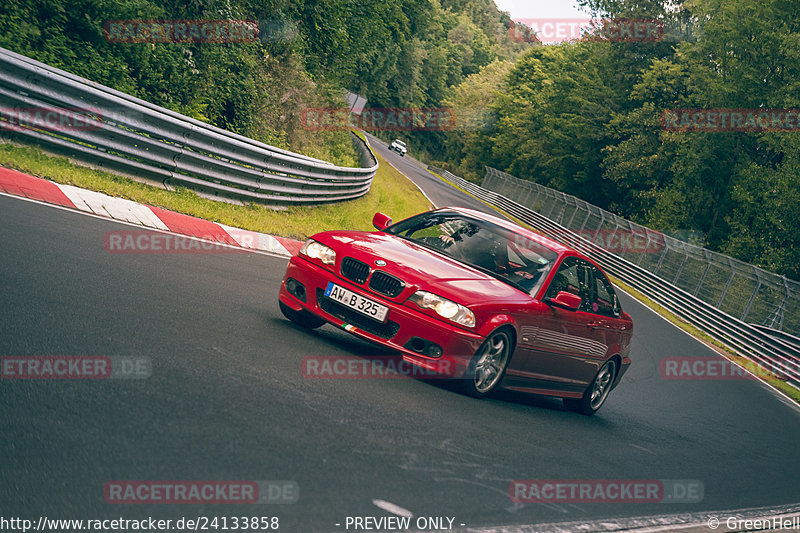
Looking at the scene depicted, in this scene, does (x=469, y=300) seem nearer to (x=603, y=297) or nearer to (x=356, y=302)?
(x=356, y=302)

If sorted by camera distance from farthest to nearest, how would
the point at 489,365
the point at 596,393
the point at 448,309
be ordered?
the point at 596,393 → the point at 489,365 → the point at 448,309

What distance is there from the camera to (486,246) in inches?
315

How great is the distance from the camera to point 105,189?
1134cm

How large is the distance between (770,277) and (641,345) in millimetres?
8739

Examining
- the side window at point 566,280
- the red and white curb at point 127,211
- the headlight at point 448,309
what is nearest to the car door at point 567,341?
the side window at point 566,280

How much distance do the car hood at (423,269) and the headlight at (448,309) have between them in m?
0.04

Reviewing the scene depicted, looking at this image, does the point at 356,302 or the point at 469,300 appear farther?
the point at 356,302

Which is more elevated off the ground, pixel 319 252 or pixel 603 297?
pixel 603 297

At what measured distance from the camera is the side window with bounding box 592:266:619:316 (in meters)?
8.85

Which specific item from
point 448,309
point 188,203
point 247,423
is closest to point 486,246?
point 448,309

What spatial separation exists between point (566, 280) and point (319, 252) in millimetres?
2508

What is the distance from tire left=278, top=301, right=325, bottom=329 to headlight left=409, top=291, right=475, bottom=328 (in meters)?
1.43

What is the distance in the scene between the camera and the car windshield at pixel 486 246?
773 centimetres

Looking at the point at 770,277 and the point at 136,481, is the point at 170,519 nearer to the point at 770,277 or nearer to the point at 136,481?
the point at 136,481
